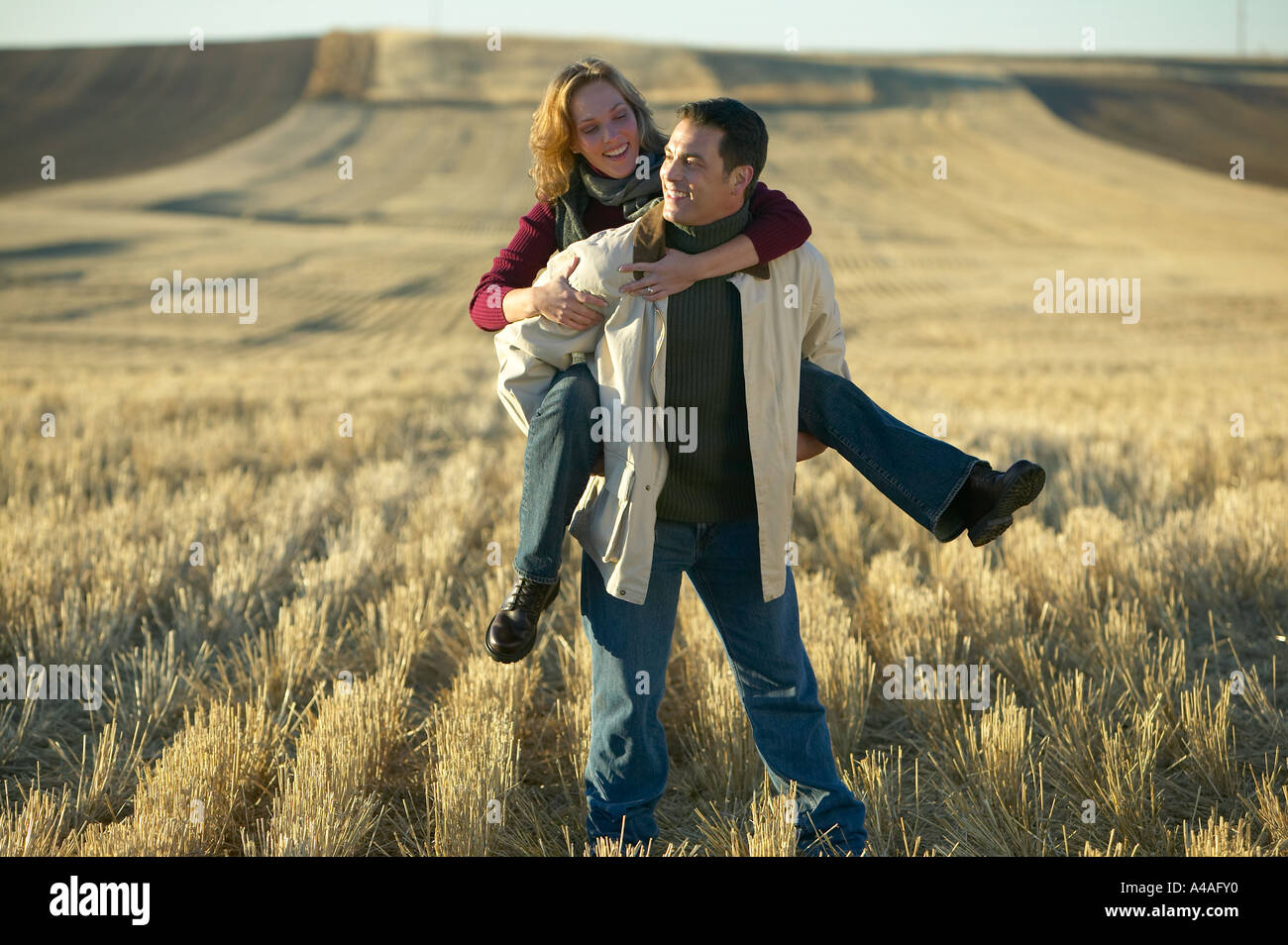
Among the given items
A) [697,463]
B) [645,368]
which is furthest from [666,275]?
[697,463]

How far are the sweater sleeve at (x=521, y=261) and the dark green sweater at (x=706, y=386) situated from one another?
1.65 feet

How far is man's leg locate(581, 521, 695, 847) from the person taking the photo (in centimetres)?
345

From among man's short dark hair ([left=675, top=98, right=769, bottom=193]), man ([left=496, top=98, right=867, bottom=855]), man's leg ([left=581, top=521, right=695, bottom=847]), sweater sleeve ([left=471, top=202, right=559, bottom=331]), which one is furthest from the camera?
sweater sleeve ([left=471, top=202, right=559, bottom=331])

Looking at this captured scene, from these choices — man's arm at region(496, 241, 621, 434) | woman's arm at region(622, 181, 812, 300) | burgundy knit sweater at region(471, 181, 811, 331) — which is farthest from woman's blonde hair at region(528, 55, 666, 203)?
woman's arm at region(622, 181, 812, 300)

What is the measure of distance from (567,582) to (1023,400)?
1060cm

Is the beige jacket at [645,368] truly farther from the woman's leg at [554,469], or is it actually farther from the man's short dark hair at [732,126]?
the man's short dark hair at [732,126]

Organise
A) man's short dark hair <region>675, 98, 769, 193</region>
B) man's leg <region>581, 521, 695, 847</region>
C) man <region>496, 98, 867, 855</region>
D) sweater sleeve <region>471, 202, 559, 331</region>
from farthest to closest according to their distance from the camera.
→ 1. sweater sleeve <region>471, 202, 559, 331</region>
2. man's leg <region>581, 521, 695, 847</region>
3. man <region>496, 98, 867, 855</region>
4. man's short dark hair <region>675, 98, 769, 193</region>

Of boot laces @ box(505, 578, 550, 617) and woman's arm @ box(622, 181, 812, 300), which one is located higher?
woman's arm @ box(622, 181, 812, 300)

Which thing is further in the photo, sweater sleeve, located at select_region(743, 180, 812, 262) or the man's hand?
the man's hand

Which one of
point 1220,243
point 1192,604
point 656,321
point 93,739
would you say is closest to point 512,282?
point 656,321

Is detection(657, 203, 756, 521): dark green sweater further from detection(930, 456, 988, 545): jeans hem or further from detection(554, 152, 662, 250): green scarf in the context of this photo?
detection(930, 456, 988, 545): jeans hem

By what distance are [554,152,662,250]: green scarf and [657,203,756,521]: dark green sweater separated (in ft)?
0.66

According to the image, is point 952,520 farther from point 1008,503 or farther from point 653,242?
point 653,242

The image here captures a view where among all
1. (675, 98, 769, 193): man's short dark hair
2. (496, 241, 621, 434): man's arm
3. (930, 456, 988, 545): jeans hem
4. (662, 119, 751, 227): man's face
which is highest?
(675, 98, 769, 193): man's short dark hair
